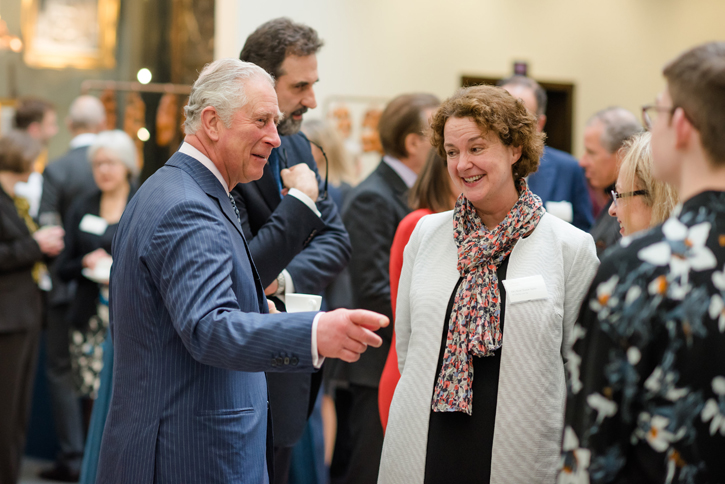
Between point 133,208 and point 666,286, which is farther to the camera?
point 133,208

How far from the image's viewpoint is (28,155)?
4285 millimetres

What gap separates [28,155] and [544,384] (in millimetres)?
3484

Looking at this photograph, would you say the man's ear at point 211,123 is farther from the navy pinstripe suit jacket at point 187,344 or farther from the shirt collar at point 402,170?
the shirt collar at point 402,170

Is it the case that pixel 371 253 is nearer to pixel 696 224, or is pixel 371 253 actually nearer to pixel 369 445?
pixel 369 445

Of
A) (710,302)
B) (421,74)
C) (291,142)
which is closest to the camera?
(710,302)

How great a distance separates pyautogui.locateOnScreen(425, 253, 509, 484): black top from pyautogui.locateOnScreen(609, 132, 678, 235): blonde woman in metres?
0.42

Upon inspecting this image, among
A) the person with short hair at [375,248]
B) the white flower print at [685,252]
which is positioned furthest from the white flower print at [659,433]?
the person with short hair at [375,248]

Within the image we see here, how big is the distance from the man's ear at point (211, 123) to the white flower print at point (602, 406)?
1036 millimetres

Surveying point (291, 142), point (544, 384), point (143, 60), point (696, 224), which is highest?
point (143, 60)

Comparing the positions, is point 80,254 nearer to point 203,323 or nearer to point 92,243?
point 92,243

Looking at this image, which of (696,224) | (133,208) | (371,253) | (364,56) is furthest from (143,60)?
(696,224)

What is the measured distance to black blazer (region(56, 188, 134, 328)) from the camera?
4.24 metres

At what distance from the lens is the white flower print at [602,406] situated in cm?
121

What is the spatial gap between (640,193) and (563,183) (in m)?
1.71
